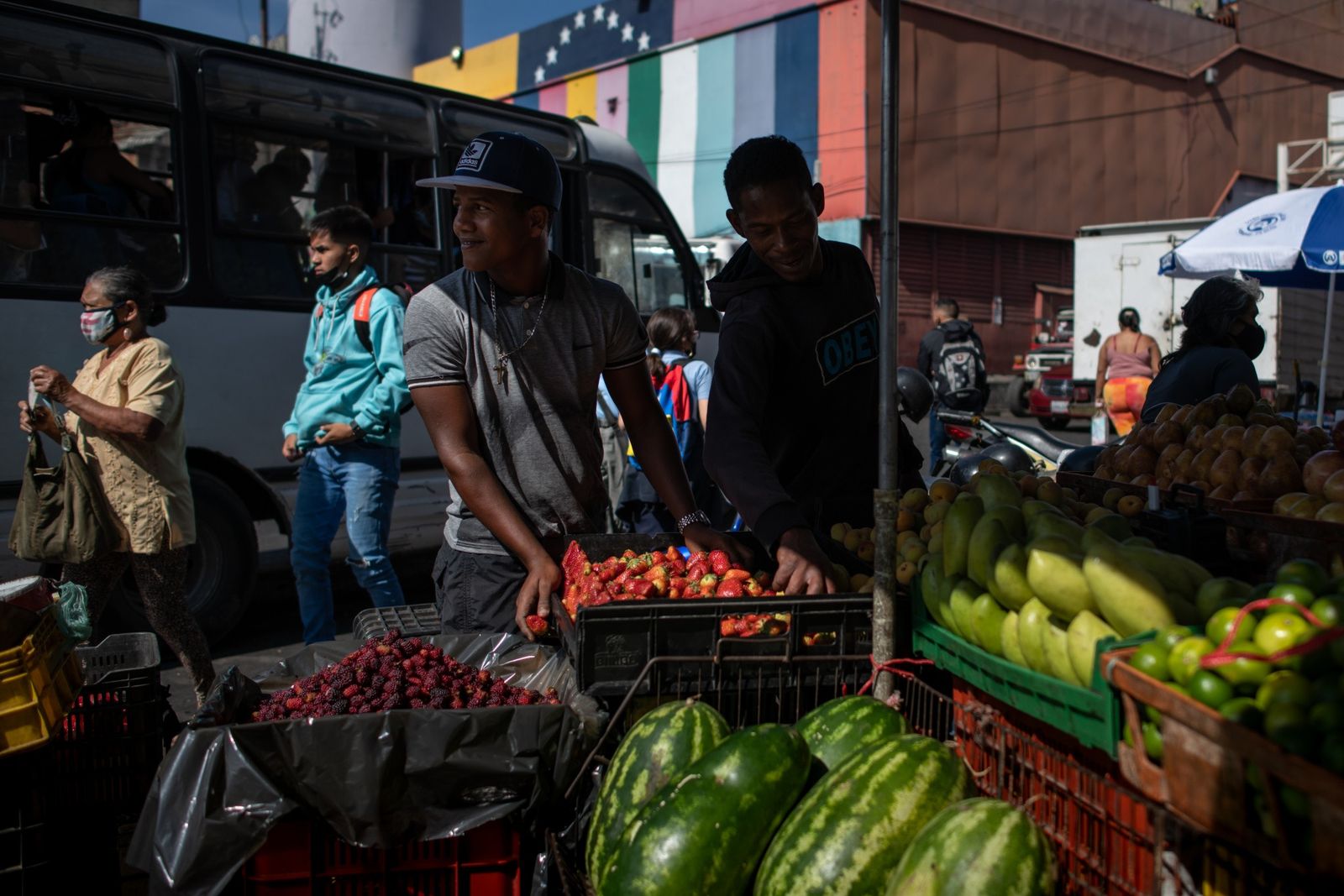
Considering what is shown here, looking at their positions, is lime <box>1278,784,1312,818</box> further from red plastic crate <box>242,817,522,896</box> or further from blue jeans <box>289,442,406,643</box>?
blue jeans <box>289,442,406,643</box>

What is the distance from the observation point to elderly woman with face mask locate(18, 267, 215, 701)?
491 cm

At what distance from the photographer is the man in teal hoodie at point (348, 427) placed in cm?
537

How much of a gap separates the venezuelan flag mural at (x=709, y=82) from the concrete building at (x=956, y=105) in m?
0.05

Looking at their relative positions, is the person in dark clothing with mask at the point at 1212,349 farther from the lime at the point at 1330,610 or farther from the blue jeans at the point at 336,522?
the lime at the point at 1330,610

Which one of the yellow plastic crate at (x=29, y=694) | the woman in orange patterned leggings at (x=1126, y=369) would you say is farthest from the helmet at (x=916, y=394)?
the yellow plastic crate at (x=29, y=694)

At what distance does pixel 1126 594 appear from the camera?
6.05ft

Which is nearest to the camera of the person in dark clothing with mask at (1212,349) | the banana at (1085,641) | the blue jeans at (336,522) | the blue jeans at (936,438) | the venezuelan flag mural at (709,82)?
the banana at (1085,641)

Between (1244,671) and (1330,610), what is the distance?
0.60ft

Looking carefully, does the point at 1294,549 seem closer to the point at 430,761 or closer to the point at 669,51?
the point at 430,761

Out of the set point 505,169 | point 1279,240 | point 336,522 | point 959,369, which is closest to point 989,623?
point 505,169

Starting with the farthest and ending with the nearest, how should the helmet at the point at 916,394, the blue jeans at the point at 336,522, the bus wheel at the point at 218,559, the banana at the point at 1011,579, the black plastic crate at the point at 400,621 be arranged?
the helmet at the point at 916,394
the bus wheel at the point at 218,559
the blue jeans at the point at 336,522
the black plastic crate at the point at 400,621
the banana at the point at 1011,579

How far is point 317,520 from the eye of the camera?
5410mm

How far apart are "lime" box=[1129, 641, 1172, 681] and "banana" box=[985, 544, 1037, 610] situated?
0.37 metres

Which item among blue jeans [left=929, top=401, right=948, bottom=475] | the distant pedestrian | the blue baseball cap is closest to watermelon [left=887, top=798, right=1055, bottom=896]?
the blue baseball cap
